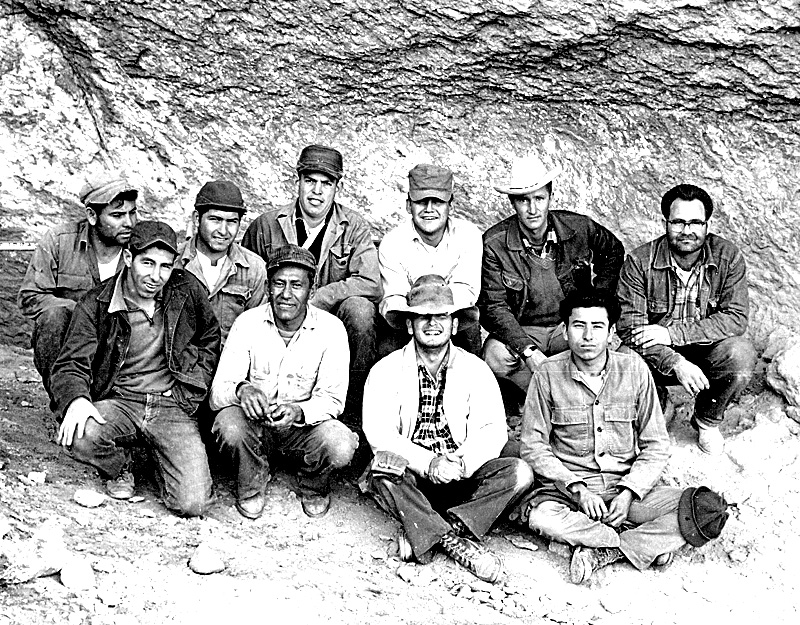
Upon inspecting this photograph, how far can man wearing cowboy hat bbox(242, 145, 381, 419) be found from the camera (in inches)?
259

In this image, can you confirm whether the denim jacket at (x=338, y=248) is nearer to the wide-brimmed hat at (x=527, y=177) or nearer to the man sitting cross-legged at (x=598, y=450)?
the wide-brimmed hat at (x=527, y=177)

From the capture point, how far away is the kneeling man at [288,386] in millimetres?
5820

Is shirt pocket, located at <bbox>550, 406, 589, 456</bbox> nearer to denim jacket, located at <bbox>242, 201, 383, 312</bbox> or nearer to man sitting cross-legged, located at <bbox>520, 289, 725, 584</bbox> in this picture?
man sitting cross-legged, located at <bbox>520, 289, 725, 584</bbox>

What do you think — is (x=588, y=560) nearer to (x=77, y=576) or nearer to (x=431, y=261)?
(x=431, y=261)

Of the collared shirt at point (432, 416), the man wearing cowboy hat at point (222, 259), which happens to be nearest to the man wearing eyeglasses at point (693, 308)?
the collared shirt at point (432, 416)

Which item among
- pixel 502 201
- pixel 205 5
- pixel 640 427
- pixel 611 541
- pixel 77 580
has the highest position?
pixel 205 5

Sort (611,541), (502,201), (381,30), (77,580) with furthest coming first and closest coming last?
1. (502,201)
2. (381,30)
3. (611,541)
4. (77,580)

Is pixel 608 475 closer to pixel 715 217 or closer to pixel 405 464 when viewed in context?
pixel 405 464

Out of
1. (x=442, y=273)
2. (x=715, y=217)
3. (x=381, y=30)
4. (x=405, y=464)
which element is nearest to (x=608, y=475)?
(x=405, y=464)

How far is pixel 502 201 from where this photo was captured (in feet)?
24.8

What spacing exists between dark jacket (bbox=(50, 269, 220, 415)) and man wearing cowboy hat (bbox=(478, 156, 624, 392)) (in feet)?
5.48

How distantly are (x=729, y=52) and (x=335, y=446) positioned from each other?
332cm

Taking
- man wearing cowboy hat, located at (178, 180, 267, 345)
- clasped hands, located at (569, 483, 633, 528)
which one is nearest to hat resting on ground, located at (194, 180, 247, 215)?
man wearing cowboy hat, located at (178, 180, 267, 345)

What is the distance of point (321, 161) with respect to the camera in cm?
666
